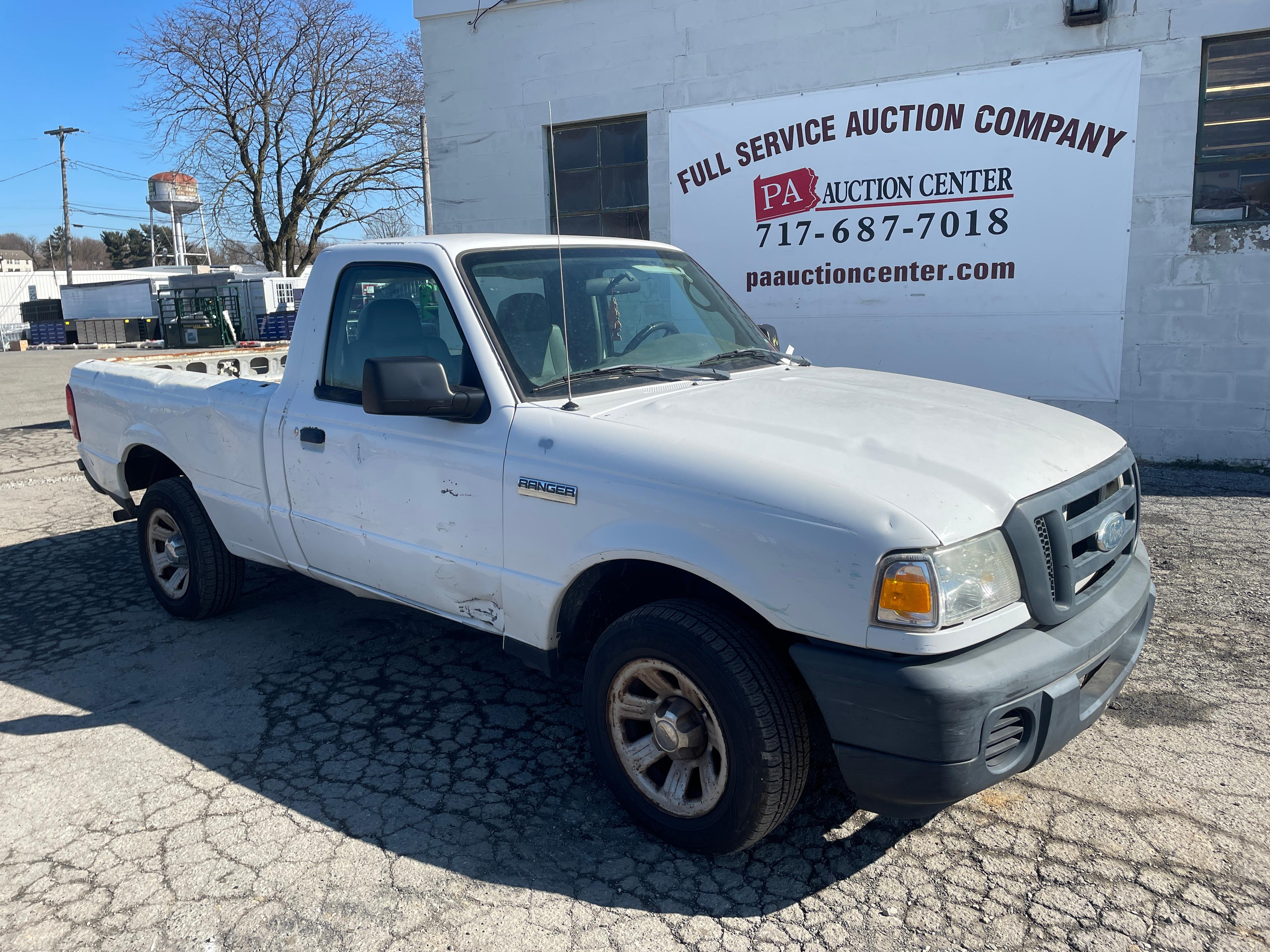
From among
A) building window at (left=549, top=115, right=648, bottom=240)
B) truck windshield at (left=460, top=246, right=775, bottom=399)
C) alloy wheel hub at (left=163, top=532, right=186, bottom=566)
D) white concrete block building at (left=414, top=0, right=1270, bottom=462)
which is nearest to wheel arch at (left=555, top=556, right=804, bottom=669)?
truck windshield at (left=460, top=246, right=775, bottom=399)

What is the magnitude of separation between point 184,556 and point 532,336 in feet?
8.44

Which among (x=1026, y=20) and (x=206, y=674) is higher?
(x=1026, y=20)

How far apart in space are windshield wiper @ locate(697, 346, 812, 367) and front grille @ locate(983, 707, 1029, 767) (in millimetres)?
1838

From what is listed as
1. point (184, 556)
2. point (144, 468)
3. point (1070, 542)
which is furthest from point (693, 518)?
point (144, 468)

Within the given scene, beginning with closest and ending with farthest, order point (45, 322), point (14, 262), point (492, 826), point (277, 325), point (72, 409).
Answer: point (492, 826) → point (72, 409) → point (277, 325) → point (45, 322) → point (14, 262)

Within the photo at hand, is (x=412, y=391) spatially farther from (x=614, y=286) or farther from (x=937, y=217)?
(x=937, y=217)

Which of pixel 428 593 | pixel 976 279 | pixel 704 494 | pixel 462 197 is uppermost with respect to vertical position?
pixel 462 197

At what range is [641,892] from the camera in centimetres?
271

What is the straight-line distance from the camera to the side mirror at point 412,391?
3.03 meters

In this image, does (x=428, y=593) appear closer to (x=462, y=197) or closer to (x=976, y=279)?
(x=976, y=279)

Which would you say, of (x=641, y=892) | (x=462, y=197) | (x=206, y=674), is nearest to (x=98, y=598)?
(x=206, y=674)

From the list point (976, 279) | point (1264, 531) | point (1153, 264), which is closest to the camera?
point (1264, 531)

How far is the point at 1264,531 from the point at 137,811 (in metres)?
6.31

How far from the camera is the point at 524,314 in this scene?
346 cm
